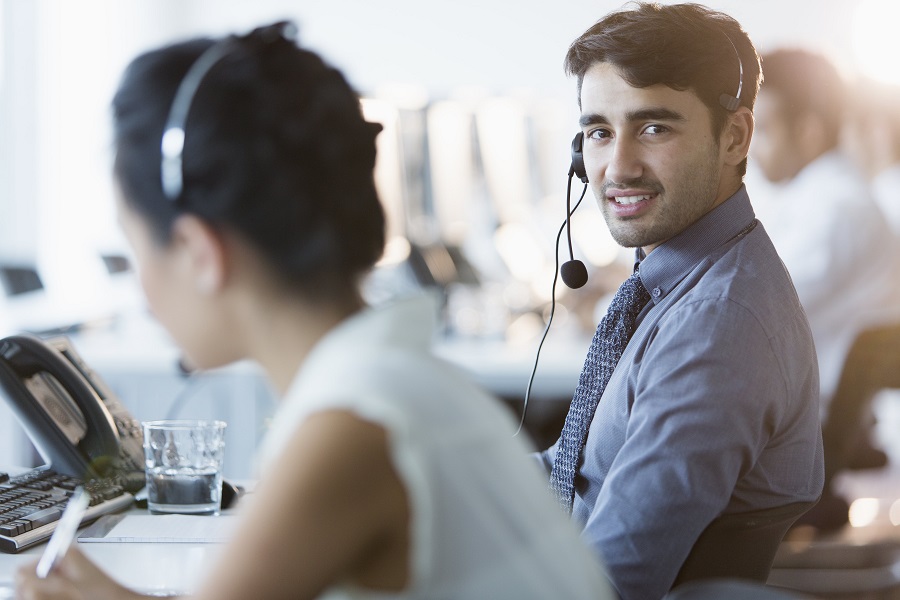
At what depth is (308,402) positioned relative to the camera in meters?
0.69

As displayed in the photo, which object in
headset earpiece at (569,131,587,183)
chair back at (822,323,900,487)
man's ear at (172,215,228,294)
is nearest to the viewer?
man's ear at (172,215,228,294)

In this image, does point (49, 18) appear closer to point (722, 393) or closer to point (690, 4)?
point (690, 4)

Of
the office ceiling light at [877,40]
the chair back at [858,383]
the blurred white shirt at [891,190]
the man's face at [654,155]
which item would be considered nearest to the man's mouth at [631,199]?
the man's face at [654,155]

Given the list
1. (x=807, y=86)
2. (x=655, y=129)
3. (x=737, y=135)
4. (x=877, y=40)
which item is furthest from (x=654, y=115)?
(x=877, y=40)

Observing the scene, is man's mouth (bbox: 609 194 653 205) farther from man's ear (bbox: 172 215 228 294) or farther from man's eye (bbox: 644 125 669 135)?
man's ear (bbox: 172 215 228 294)

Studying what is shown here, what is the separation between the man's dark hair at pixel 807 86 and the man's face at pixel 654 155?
1378mm

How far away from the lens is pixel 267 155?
75 centimetres

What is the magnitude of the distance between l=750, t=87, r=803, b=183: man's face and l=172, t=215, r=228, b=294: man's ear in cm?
237

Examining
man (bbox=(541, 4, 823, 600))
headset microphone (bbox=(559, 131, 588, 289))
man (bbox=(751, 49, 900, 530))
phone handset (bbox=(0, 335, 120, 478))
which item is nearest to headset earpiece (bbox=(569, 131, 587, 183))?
headset microphone (bbox=(559, 131, 588, 289))

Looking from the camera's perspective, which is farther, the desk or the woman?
the desk

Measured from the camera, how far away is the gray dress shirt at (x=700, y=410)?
110 cm

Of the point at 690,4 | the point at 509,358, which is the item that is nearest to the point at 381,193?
the point at 690,4

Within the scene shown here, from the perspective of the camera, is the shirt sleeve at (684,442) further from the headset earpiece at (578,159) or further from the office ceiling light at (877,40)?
the office ceiling light at (877,40)

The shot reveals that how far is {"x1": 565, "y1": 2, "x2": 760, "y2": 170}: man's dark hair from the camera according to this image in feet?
4.54
